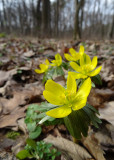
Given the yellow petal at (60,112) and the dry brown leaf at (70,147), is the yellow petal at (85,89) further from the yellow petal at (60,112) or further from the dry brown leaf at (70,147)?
the dry brown leaf at (70,147)

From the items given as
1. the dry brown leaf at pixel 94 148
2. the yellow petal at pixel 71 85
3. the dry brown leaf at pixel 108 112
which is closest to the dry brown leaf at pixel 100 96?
the dry brown leaf at pixel 108 112

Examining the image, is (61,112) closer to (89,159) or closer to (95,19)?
(89,159)

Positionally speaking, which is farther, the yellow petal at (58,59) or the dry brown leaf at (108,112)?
the yellow petal at (58,59)

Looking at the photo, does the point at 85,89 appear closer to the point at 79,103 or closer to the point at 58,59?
the point at 79,103

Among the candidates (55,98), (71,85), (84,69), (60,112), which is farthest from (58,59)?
(60,112)

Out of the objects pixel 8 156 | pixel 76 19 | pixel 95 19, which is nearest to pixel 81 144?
pixel 8 156

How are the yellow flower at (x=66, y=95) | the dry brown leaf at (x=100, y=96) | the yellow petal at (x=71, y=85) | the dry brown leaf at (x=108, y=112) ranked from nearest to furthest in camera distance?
the yellow flower at (x=66, y=95), the yellow petal at (x=71, y=85), the dry brown leaf at (x=108, y=112), the dry brown leaf at (x=100, y=96)

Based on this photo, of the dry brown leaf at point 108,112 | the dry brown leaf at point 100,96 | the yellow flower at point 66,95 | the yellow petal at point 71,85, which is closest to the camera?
the yellow flower at point 66,95
